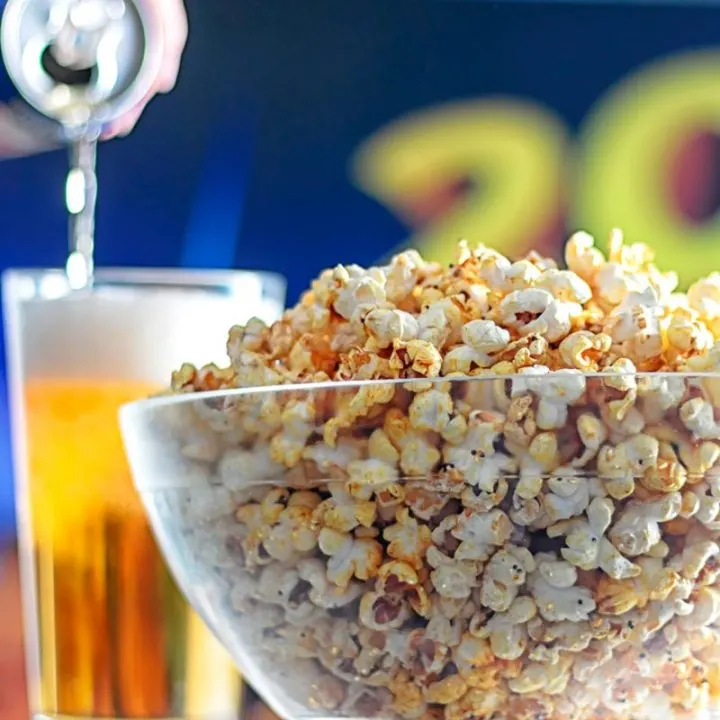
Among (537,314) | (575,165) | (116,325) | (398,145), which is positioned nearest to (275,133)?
(398,145)

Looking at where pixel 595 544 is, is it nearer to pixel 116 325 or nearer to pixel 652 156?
pixel 116 325

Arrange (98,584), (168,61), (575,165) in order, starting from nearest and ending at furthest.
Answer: (98,584)
(168,61)
(575,165)

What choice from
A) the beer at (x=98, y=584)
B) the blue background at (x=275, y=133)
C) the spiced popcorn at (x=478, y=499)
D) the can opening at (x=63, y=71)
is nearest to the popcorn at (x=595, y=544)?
the spiced popcorn at (x=478, y=499)

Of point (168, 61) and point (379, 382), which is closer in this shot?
point (379, 382)

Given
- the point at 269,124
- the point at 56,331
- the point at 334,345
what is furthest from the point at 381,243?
the point at 334,345

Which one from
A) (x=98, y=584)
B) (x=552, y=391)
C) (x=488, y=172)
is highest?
(x=488, y=172)

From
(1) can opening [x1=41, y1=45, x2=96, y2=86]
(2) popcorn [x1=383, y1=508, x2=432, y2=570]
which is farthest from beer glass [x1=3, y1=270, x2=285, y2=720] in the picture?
(2) popcorn [x1=383, y1=508, x2=432, y2=570]

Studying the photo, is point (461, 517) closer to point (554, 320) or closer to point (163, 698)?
point (554, 320)
